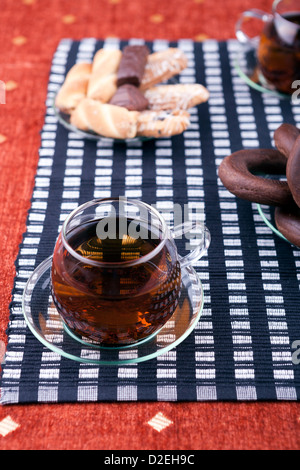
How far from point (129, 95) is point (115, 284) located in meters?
0.38

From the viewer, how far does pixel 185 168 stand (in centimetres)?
76

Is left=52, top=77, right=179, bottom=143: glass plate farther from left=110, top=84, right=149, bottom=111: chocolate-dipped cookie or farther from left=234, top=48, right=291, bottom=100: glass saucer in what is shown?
left=234, top=48, right=291, bottom=100: glass saucer

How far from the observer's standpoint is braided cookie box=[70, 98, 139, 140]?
75cm

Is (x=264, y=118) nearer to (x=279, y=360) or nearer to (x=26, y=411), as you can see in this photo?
(x=279, y=360)

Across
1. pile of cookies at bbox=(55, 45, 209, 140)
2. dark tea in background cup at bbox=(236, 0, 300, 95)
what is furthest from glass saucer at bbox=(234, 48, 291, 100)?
pile of cookies at bbox=(55, 45, 209, 140)

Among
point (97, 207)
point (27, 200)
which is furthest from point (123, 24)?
point (97, 207)

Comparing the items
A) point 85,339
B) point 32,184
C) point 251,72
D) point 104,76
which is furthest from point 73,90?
point 85,339

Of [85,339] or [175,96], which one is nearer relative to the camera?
[85,339]

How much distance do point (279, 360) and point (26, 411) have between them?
24cm

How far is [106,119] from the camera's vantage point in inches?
29.7

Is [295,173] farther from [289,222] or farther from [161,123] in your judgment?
[161,123]

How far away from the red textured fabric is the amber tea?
0.07 meters

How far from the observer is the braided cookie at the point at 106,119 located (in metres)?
0.75

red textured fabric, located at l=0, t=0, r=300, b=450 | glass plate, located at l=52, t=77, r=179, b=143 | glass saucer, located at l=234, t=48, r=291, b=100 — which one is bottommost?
red textured fabric, located at l=0, t=0, r=300, b=450
